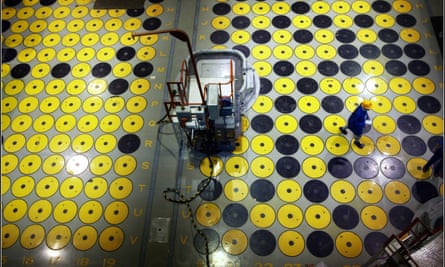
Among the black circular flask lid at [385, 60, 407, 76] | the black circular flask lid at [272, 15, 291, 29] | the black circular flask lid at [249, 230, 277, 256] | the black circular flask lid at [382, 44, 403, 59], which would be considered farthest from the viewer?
the black circular flask lid at [272, 15, 291, 29]

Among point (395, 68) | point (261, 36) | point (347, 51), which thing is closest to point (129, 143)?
point (261, 36)

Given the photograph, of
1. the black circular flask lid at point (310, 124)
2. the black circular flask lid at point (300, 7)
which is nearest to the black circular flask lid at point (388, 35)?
the black circular flask lid at point (300, 7)

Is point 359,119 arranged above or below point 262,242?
above

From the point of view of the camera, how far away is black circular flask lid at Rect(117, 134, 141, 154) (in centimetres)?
714

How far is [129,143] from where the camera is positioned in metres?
7.21

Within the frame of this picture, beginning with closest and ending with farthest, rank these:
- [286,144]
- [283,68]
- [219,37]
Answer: [286,144] → [283,68] → [219,37]

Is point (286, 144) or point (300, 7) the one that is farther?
point (300, 7)

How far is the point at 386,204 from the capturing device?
6.31 meters

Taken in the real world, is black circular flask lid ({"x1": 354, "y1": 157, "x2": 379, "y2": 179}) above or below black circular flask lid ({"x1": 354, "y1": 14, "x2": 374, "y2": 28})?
below

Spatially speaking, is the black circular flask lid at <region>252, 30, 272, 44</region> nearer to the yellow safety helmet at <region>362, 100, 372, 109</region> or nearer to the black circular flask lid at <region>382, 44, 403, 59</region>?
the black circular flask lid at <region>382, 44, 403, 59</region>

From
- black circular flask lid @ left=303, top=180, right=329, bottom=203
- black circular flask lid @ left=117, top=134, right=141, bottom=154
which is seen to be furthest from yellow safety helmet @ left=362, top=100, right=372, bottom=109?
black circular flask lid @ left=117, top=134, right=141, bottom=154

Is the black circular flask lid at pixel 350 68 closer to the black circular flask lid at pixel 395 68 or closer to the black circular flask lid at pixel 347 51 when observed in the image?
the black circular flask lid at pixel 347 51

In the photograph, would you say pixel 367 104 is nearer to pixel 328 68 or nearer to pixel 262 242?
pixel 328 68

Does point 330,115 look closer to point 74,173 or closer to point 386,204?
point 386,204
